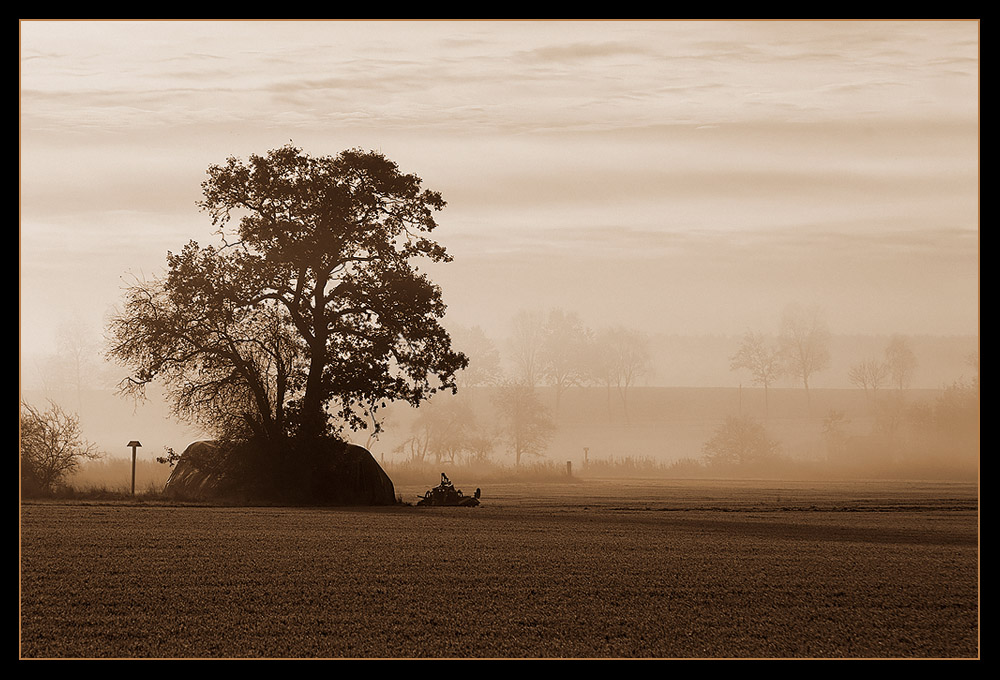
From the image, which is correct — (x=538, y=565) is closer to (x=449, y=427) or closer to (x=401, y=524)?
(x=401, y=524)

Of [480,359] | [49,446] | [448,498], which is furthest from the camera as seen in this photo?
[480,359]

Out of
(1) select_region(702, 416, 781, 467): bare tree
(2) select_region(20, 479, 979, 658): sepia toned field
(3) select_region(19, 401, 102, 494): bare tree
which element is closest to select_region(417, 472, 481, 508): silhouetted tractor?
(2) select_region(20, 479, 979, 658): sepia toned field

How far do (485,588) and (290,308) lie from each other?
2044 cm

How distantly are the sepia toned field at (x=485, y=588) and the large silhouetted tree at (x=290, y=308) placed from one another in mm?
8045

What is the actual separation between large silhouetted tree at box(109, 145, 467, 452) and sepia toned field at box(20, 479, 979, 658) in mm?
8045

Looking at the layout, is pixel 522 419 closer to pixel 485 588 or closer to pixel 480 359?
pixel 480 359

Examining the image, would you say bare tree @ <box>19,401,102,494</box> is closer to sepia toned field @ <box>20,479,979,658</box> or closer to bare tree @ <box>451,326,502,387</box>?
sepia toned field @ <box>20,479,979,658</box>

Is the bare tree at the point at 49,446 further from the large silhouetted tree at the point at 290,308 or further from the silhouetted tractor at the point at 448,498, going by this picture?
the silhouetted tractor at the point at 448,498

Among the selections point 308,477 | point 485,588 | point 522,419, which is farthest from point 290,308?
point 522,419

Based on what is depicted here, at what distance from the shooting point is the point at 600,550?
19.4m

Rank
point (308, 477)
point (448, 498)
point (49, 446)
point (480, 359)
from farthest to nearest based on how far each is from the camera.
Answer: point (480, 359) → point (49, 446) → point (308, 477) → point (448, 498)

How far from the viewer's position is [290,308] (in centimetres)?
3372

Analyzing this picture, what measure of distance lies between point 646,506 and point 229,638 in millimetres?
22092
